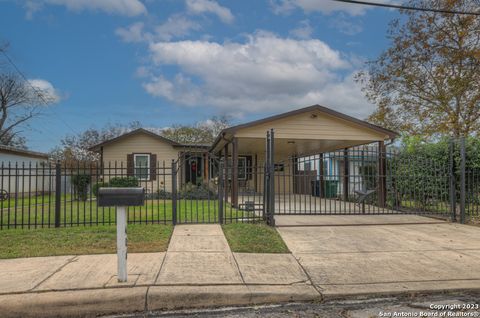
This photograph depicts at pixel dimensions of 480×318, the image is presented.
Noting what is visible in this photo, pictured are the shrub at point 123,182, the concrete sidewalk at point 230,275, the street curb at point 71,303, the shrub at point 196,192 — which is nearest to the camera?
the street curb at point 71,303

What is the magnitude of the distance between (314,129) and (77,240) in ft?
29.1

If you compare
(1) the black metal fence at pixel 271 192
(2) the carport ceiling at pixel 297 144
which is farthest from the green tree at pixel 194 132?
(1) the black metal fence at pixel 271 192

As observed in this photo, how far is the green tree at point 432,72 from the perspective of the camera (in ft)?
59.5

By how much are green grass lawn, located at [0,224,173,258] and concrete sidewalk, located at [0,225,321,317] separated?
0.38m

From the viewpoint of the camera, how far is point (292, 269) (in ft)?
17.2

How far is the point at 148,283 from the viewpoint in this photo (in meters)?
4.43

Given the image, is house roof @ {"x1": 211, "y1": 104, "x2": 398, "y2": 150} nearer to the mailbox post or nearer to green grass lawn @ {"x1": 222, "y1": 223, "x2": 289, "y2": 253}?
green grass lawn @ {"x1": 222, "y1": 223, "x2": 289, "y2": 253}

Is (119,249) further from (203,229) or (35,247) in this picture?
(203,229)

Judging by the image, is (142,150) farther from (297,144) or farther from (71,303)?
(71,303)

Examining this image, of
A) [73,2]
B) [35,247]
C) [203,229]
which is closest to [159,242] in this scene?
[203,229]

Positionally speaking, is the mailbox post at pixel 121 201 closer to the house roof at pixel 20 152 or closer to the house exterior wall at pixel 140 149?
the house exterior wall at pixel 140 149

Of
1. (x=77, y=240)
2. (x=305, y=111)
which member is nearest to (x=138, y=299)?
(x=77, y=240)

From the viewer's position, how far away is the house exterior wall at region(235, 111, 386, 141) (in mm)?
12570

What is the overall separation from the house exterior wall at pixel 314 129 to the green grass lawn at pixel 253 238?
5046 mm
